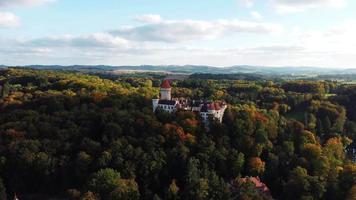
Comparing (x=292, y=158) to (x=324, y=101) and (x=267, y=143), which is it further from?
(x=324, y=101)

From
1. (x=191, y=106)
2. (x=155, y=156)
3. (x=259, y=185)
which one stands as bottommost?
(x=259, y=185)

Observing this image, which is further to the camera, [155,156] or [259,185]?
[155,156]

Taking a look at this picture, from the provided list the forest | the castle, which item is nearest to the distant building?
the forest

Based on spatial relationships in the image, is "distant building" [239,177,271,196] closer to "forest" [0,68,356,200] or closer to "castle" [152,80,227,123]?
"forest" [0,68,356,200]

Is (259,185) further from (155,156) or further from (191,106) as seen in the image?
(191,106)

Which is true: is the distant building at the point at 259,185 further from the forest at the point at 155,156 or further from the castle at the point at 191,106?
the castle at the point at 191,106

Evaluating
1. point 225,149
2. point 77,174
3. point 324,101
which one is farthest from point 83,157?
point 324,101

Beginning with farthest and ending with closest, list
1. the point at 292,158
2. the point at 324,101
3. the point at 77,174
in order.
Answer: the point at 324,101, the point at 292,158, the point at 77,174

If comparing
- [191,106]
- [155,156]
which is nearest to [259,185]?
[155,156]
